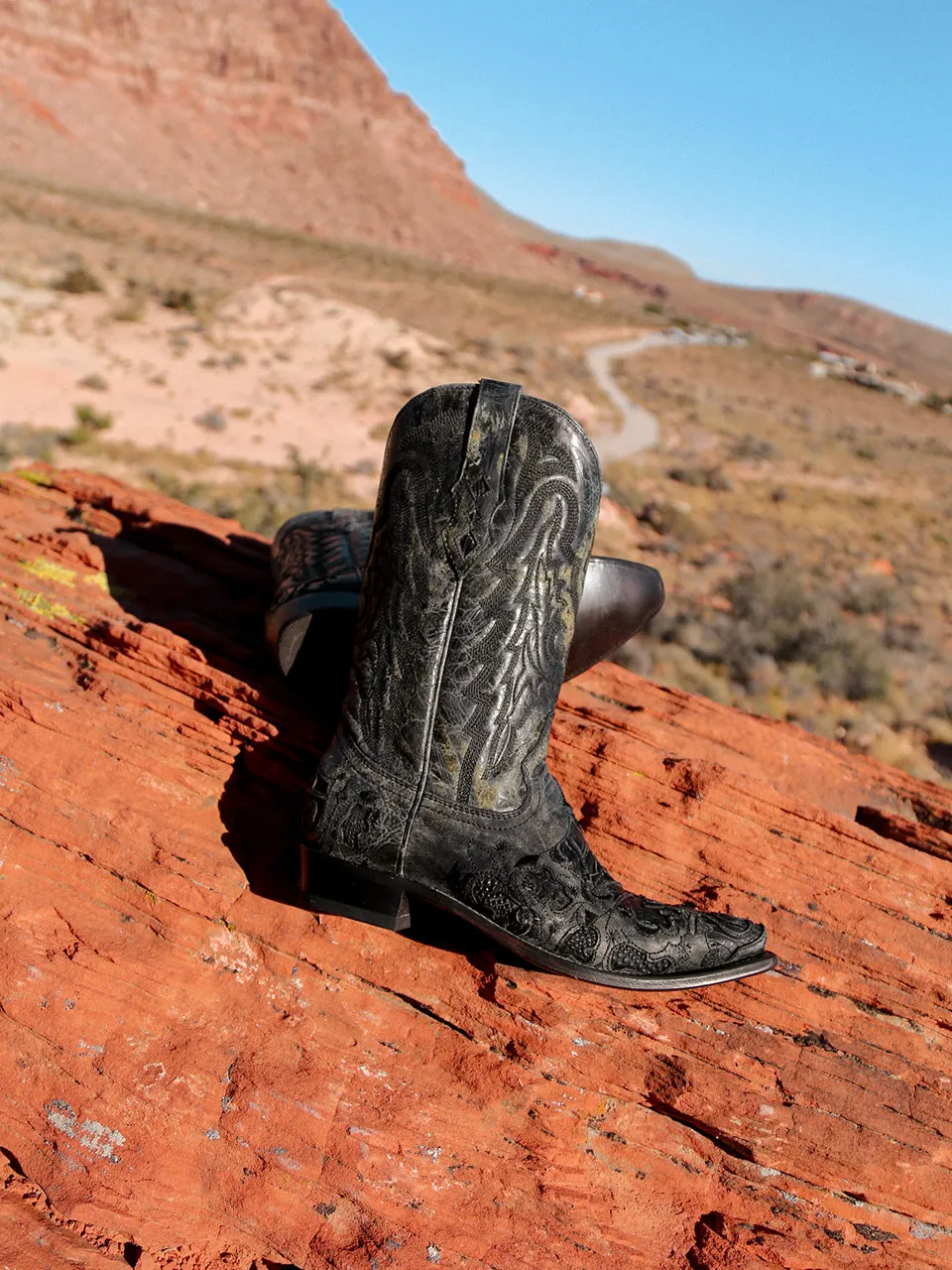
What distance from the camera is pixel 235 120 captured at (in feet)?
193

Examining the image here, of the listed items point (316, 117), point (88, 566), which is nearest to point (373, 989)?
point (88, 566)

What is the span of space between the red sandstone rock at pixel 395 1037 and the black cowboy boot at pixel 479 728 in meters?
0.24

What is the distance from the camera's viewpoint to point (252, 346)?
19.2 metres

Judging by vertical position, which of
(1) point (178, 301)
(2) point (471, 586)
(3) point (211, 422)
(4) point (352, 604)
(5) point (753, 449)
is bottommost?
(3) point (211, 422)

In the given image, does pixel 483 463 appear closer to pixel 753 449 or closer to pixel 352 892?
pixel 352 892

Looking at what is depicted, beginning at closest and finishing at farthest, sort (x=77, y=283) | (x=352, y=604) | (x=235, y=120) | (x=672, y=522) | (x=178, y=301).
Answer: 1. (x=352, y=604)
2. (x=672, y=522)
3. (x=77, y=283)
4. (x=178, y=301)
5. (x=235, y=120)

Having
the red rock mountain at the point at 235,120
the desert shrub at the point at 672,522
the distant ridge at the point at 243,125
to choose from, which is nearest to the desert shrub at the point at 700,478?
the desert shrub at the point at 672,522

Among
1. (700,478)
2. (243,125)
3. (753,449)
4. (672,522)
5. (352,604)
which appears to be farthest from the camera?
(243,125)

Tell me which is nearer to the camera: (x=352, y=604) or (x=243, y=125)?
(x=352, y=604)

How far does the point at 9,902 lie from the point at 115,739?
1.81 feet

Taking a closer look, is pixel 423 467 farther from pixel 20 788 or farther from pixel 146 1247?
pixel 146 1247

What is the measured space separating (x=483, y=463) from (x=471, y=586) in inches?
12.2

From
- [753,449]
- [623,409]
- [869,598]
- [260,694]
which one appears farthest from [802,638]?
[623,409]

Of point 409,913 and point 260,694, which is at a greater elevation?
point 260,694
